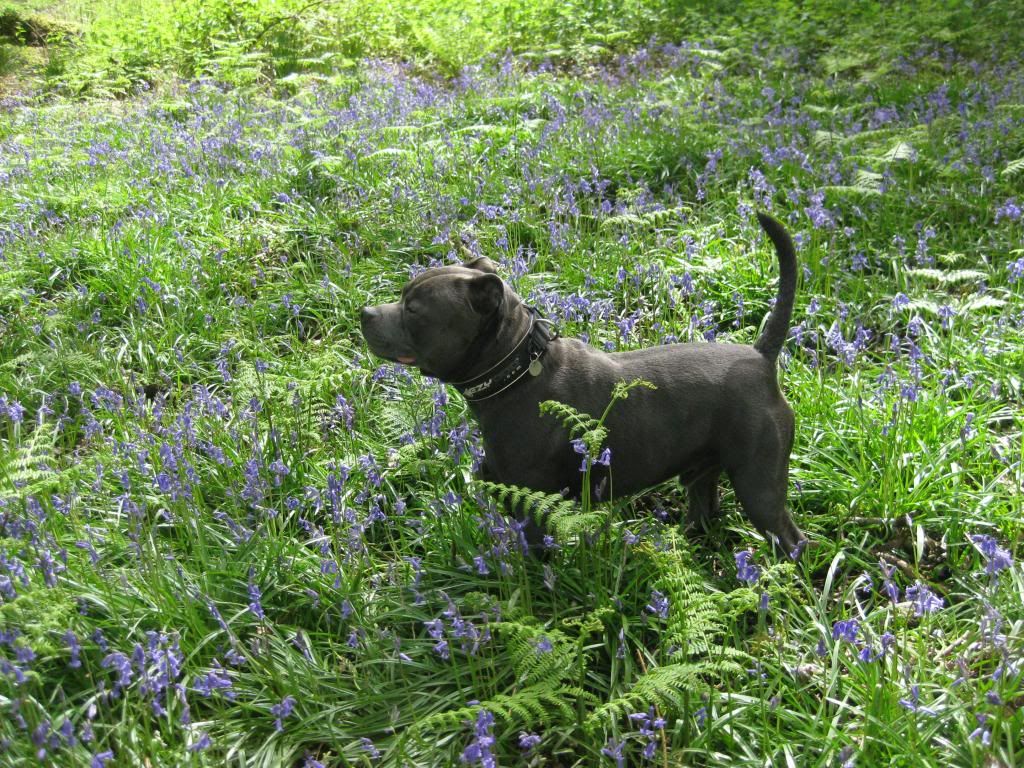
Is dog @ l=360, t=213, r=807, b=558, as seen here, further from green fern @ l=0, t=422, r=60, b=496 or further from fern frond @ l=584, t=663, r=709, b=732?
green fern @ l=0, t=422, r=60, b=496

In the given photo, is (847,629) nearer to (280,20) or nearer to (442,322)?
(442,322)

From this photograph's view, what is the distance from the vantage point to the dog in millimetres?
3568

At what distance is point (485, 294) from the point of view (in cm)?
350

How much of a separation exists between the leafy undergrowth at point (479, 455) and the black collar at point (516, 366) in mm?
457

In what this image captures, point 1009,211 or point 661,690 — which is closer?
point 661,690

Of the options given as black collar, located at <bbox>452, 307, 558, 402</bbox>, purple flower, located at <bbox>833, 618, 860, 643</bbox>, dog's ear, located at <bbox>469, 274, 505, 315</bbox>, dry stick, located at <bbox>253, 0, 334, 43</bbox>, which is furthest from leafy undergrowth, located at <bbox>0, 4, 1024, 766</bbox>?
dry stick, located at <bbox>253, 0, 334, 43</bbox>

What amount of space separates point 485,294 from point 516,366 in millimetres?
320

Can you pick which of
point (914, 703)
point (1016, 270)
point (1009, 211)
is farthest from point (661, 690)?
point (1009, 211)

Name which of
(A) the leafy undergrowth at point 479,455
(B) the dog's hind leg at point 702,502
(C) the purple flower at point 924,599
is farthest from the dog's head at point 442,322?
(C) the purple flower at point 924,599

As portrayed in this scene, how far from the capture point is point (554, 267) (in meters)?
6.24

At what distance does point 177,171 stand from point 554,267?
395 centimetres

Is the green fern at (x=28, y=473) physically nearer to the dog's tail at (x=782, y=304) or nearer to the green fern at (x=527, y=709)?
the green fern at (x=527, y=709)

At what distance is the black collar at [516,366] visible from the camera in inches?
140

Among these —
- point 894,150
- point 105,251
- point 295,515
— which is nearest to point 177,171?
point 105,251
